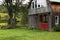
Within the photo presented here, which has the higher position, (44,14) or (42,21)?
(44,14)

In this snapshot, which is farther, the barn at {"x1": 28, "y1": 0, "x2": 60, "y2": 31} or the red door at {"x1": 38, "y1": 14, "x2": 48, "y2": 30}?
the red door at {"x1": 38, "y1": 14, "x2": 48, "y2": 30}

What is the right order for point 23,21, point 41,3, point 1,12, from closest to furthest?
1. point 41,3
2. point 23,21
3. point 1,12

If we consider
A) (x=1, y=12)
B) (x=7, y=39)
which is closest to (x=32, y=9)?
(x=7, y=39)

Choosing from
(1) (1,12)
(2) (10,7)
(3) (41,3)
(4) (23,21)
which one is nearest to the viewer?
(3) (41,3)

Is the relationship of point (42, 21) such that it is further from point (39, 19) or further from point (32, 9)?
point (32, 9)

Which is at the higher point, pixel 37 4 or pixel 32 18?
pixel 37 4

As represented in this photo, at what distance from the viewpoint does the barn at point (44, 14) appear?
30.8 metres

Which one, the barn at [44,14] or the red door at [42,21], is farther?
the red door at [42,21]

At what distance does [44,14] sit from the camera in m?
33.2

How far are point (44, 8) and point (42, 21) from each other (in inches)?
161

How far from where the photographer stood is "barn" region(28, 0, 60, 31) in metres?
30.8

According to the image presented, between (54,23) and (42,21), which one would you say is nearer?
(54,23)

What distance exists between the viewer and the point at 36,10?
35.8 metres

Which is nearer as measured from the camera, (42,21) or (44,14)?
(44,14)
